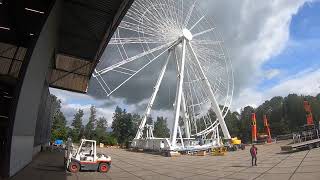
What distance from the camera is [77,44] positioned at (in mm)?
26250

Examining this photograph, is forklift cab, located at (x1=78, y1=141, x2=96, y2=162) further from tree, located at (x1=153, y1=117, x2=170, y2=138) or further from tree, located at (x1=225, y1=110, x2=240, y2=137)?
tree, located at (x1=153, y1=117, x2=170, y2=138)

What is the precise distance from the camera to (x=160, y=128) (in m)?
174

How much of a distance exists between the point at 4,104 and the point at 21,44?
15.8 meters

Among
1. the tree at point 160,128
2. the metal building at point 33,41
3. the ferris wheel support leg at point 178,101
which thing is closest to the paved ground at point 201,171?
the metal building at point 33,41

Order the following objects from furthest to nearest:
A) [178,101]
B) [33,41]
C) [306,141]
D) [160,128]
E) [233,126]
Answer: [160,128], [233,126], [178,101], [306,141], [33,41]

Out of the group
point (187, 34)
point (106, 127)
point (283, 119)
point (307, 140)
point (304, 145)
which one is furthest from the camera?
point (106, 127)

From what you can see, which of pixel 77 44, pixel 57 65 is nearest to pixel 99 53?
pixel 77 44

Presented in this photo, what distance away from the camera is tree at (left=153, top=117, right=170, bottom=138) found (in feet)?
550

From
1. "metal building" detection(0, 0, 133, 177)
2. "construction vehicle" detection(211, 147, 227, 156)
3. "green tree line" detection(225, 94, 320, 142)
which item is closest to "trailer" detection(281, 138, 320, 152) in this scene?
"construction vehicle" detection(211, 147, 227, 156)

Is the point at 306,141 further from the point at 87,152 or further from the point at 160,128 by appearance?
the point at 160,128

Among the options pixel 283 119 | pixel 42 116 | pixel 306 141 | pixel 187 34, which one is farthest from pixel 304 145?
pixel 283 119

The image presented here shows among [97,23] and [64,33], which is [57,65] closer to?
[64,33]

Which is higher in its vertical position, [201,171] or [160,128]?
[160,128]

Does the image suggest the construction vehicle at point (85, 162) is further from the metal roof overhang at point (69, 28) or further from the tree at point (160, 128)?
the tree at point (160, 128)
